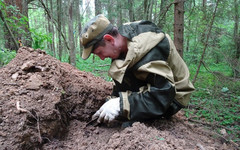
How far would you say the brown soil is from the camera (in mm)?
1177

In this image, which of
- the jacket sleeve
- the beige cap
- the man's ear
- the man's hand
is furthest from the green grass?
the beige cap

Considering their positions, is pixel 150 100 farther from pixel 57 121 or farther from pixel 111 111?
pixel 57 121

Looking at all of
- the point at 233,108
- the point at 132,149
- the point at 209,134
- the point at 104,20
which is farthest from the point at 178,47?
the point at 132,149

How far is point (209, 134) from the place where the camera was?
1.97 metres

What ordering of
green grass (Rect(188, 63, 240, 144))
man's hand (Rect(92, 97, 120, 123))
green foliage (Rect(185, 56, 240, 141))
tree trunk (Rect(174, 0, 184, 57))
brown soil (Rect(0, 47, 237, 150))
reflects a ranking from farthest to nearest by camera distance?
1. tree trunk (Rect(174, 0, 184, 57))
2. green foliage (Rect(185, 56, 240, 141))
3. green grass (Rect(188, 63, 240, 144))
4. man's hand (Rect(92, 97, 120, 123))
5. brown soil (Rect(0, 47, 237, 150))

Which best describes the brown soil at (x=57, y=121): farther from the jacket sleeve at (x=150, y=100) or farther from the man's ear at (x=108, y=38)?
the man's ear at (x=108, y=38)

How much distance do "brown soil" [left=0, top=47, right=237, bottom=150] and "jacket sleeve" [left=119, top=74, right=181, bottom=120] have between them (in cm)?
13

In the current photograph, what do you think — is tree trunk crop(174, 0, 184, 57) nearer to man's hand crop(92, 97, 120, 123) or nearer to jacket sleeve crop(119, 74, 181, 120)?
jacket sleeve crop(119, 74, 181, 120)

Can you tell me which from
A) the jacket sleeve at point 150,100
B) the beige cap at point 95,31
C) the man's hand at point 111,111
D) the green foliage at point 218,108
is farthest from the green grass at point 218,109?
the beige cap at point 95,31

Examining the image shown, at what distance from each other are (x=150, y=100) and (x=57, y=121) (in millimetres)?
892

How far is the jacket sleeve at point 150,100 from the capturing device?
1.43 meters

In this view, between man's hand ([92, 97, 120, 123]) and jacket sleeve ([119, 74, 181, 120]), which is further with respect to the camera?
man's hand ([92, 97, 120, 123])

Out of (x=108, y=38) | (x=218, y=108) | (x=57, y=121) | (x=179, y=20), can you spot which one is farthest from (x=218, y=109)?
(x=57, y=121)

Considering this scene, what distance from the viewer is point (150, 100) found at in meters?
1.46
